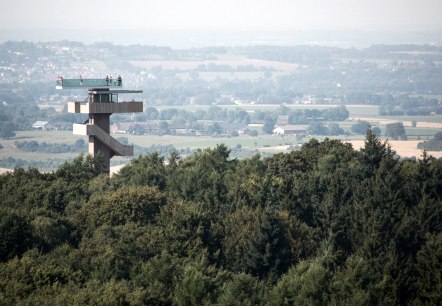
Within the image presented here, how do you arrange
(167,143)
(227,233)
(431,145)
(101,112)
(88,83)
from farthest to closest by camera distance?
(167,143), (431,145), (88,83), (101,112), (227,233)

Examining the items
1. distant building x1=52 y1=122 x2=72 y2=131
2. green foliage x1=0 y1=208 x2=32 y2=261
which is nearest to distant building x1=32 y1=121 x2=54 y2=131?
distant building x1=52 y1=122 x2=72 y2=131

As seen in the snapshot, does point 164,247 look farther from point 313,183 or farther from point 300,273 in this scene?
point 313,183

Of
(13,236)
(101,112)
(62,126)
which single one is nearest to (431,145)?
Result: (62,126)

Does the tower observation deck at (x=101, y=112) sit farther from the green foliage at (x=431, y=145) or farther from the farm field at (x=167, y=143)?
the green foliage at (x=431, y=145)

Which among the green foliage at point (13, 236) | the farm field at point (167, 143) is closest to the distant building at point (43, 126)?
the farm field at point (167, 143)

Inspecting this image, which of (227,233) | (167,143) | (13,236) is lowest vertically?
(167,143)

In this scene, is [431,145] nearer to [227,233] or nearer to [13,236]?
[227,233]

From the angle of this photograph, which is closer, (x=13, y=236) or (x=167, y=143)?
(x=13, y=236)

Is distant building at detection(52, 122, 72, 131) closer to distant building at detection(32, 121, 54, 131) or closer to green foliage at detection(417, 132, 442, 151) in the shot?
distant building at detection(32, 121, 54, 131)
